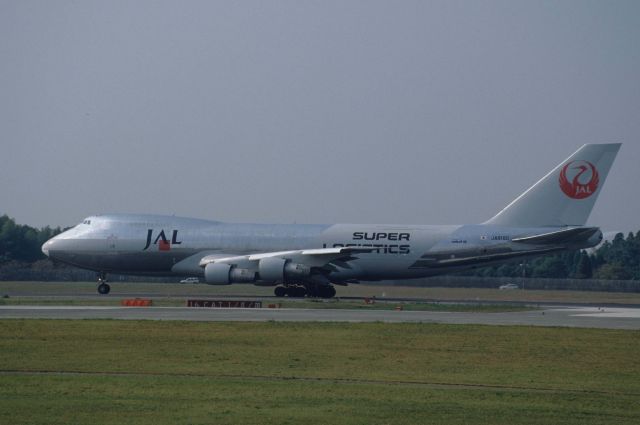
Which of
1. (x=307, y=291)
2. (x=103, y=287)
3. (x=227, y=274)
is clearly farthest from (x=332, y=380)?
(x=103, y=287)

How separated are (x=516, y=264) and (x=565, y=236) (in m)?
50.2

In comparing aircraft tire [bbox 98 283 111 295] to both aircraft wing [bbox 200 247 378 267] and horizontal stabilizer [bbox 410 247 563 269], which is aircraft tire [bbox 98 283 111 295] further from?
horizontal stabilizer [bbox 410 247 563 269]

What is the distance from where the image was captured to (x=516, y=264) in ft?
360

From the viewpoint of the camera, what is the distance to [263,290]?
3041 inches

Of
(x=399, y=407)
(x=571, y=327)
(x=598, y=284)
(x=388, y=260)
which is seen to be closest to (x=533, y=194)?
(x=388, y=260)

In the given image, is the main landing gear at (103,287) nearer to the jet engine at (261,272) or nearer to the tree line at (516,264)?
the jet engine at (261,272)

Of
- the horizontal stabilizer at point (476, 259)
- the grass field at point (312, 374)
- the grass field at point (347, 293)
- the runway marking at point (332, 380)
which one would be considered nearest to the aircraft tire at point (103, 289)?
the grass field at point (347, 293)

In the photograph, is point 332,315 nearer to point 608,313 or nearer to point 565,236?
point 608,313

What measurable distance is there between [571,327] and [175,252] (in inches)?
1304

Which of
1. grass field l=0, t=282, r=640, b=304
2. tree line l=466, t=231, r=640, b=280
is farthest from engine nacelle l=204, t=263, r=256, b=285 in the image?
tree line l=466, t=231, r=640, b=280

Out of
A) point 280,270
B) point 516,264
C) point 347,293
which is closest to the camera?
point 280,270

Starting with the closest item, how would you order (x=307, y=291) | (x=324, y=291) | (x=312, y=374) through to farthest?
(x=312, y=374) → (x=324, y=291) → (x=307, y=291)

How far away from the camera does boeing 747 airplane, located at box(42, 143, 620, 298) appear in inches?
2462

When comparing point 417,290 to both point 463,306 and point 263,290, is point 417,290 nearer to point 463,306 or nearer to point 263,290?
point 263,290
